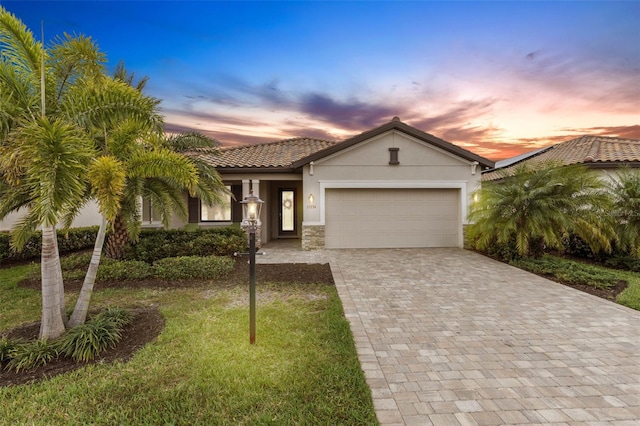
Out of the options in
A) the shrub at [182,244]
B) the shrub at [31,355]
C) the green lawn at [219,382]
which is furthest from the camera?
the shrub at [182,244]

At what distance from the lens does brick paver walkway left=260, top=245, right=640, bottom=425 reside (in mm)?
2658

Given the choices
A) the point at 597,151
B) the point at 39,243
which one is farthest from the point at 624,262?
the point at 39,243

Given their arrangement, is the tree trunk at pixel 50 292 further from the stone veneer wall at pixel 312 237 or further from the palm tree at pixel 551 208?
the palm tree at pixel 551 208

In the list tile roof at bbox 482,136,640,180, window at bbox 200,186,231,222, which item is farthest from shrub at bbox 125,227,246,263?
tile roof at bbox 482,136,640,180

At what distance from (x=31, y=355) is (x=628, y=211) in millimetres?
13166

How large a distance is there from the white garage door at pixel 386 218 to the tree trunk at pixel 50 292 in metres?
8.64

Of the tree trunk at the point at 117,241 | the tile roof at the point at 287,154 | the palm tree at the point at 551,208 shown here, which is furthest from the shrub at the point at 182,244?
the palm tree at the point at 551,208

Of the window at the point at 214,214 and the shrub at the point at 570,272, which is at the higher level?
the window at the point at 214,214

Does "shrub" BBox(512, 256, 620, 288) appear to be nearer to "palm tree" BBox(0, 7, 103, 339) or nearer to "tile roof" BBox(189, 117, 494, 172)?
"tile roof" BBox(189, 117, 494, 172)

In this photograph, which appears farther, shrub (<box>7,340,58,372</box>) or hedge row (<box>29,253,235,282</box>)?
hedge row (<box>29,253,235,282</box>)

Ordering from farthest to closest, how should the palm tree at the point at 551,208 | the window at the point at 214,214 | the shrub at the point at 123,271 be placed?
the window at the point at 214,214
the palm tree at the point at 551,208
the shrub at the point at 123,271

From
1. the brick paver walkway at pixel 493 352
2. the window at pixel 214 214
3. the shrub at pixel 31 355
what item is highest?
the window at pixel 214 214

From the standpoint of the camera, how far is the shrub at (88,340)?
3578 millimetres

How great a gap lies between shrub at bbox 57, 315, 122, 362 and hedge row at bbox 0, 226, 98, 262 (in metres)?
5.98
